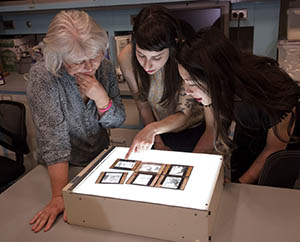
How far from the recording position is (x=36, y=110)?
1.28 m

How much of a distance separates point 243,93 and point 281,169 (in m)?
0.34

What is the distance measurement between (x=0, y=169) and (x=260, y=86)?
1704mm

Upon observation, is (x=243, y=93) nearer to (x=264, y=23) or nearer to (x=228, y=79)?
(x=228, y=79)

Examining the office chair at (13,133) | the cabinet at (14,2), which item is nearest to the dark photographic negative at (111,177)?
the office chair at (13,133)

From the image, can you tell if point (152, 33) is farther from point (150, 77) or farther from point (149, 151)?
point (149, 151)

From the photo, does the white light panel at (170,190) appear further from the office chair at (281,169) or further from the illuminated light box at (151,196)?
the office chair at (281,169)

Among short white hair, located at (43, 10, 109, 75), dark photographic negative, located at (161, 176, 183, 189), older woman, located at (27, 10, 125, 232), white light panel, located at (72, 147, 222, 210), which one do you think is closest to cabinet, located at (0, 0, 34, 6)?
older woman, located at (27, 10, 125, 232)

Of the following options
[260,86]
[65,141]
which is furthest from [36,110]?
[260,86]

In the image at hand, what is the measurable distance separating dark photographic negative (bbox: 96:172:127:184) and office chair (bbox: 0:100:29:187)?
126cm

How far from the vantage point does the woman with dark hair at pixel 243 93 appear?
45.9 inches

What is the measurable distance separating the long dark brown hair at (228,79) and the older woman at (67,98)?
1.22 ft

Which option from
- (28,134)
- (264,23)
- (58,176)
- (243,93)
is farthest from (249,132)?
(28,134)

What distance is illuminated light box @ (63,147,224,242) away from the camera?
0.93 m

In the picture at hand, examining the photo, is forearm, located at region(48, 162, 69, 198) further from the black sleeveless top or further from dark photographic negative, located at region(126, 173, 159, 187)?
the black sleeveless top
